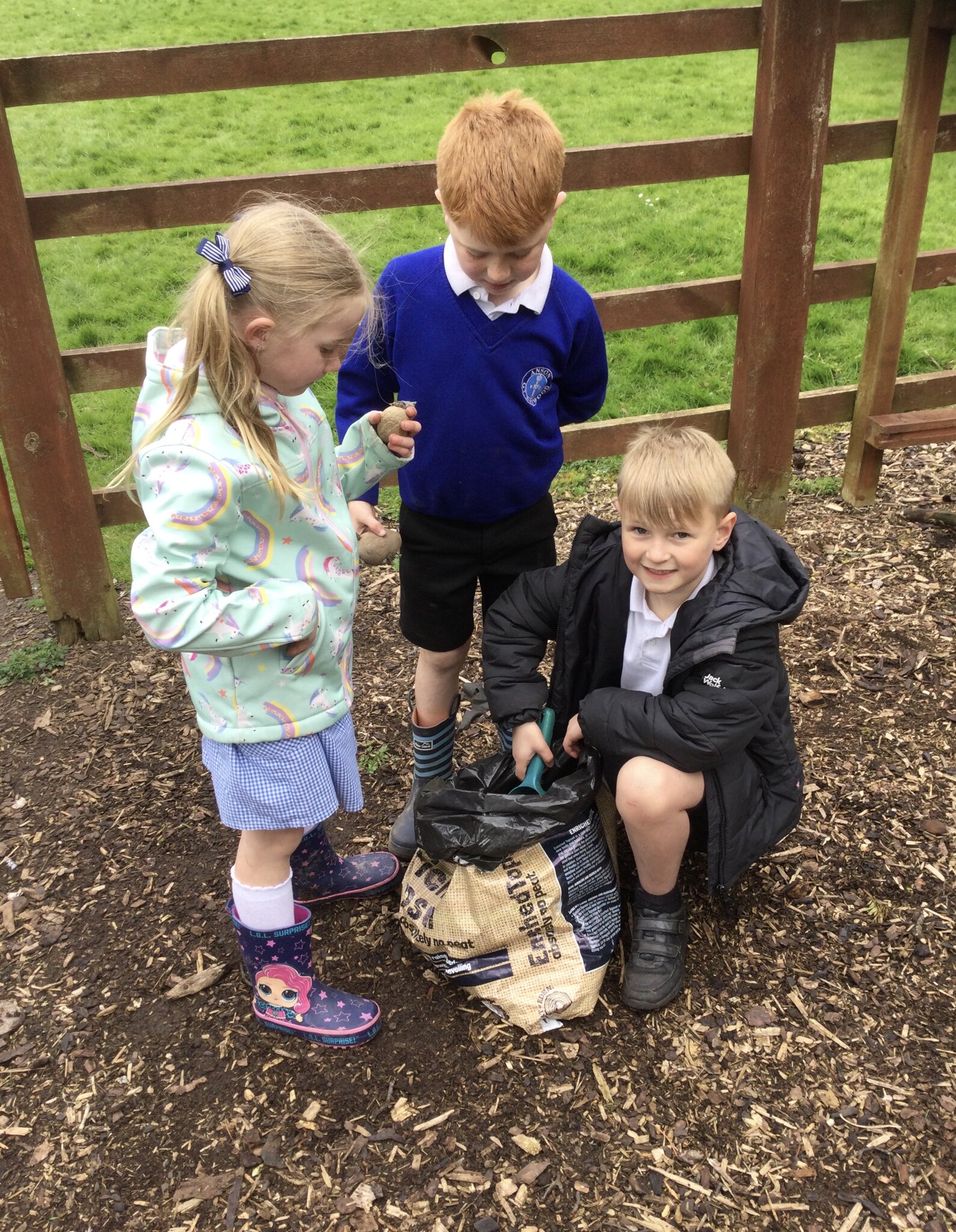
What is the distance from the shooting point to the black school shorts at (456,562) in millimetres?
2643

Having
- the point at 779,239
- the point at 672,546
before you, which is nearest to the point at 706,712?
the point at 672,546

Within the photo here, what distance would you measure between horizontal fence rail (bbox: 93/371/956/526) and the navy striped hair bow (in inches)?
78.3

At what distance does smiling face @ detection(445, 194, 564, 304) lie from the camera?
219 centimetres

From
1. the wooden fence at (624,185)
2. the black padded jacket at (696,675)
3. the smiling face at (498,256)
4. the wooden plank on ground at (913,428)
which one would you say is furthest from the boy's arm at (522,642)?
the wooden plank on ground at (913,428)

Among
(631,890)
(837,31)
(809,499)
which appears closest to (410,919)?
(631,890)

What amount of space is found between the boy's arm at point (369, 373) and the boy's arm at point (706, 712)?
0.79 meters

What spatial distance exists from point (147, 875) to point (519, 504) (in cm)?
141

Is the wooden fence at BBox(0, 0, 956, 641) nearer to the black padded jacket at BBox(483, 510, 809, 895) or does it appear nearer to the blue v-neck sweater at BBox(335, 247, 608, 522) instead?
the blue v-neck sweater at BBox(335, 247, 608, 522)

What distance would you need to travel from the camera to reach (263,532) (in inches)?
77.3

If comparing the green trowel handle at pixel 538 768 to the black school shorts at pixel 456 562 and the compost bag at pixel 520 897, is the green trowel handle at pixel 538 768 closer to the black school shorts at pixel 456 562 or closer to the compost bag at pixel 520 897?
the compost bag at pixel 520 897

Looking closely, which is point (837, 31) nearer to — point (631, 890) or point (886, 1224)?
point (631, 890)

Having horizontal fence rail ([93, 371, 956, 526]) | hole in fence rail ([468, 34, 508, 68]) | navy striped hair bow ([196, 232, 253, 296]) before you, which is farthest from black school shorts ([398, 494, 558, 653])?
hole in fence rail ([468, 34, 508, 68])

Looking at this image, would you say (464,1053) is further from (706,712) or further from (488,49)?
(488,49)

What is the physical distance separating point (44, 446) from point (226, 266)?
6.52 feet
